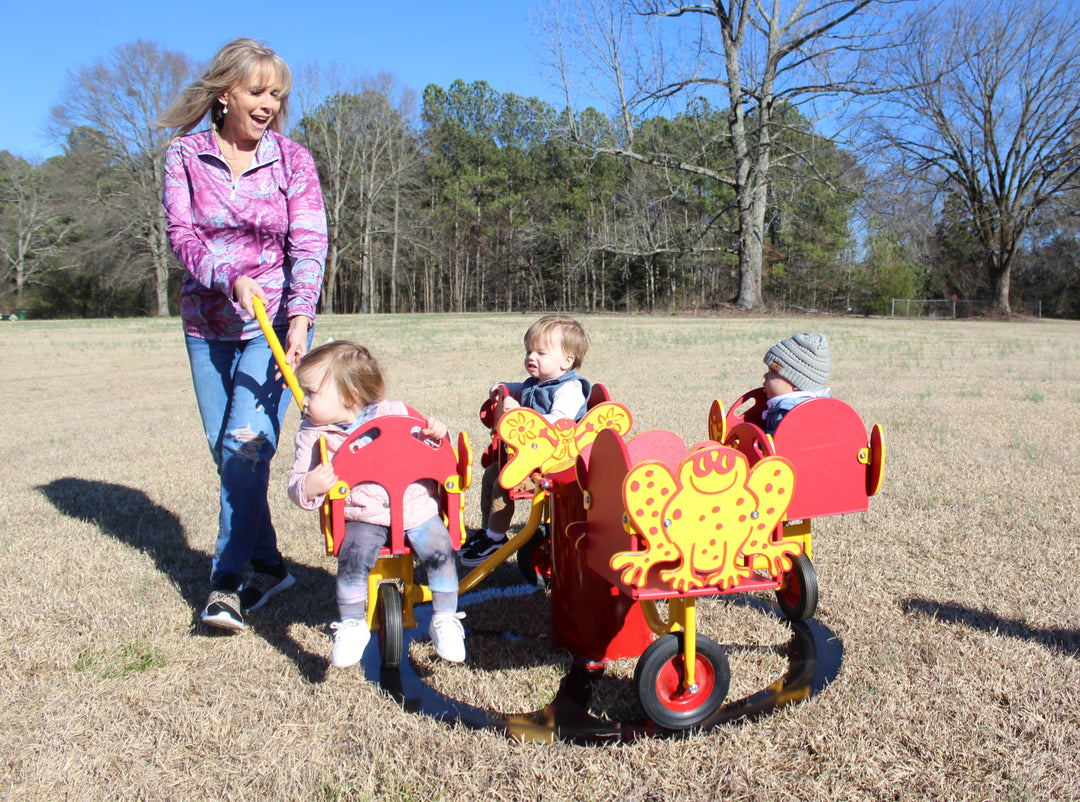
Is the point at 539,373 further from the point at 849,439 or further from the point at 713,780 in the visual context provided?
the point at 713,780

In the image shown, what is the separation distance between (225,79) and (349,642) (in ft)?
7.08

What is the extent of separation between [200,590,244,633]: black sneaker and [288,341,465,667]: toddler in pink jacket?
569mm

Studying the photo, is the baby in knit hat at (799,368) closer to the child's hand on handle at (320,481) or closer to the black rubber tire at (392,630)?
the black rubber tire at (392,630)

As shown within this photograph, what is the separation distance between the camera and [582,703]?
8.97 feet

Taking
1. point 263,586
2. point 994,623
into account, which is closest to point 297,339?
point 263,586

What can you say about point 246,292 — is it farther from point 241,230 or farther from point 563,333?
point 563,333

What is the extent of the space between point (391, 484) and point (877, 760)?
1754 millimetres

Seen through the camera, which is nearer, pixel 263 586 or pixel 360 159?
pixel 263 586

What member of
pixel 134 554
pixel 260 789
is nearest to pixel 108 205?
pixel 134 554

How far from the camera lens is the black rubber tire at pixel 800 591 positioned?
10.7 ft

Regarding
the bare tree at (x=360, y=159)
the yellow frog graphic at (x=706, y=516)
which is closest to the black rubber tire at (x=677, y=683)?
the yellow frog graphic at (x=706, y=516)

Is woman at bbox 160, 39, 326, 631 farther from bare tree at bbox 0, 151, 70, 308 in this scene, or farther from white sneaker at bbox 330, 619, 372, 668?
bare tree at bbox 0, 151, 70, 308

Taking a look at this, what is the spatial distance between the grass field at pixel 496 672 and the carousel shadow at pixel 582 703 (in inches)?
2.6

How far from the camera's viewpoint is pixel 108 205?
39.5 meters
